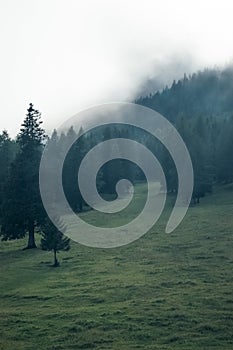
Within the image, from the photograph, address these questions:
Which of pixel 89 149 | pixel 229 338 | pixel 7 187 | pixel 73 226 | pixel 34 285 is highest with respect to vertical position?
pixel 89 149

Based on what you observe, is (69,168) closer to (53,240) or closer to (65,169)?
(65,169)

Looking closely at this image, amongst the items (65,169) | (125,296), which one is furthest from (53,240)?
(65,169)

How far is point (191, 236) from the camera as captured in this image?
153 ft

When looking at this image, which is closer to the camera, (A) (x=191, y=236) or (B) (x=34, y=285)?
(B) (x=34, y=285)

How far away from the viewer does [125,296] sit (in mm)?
28016

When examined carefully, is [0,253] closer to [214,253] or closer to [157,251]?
[157,251]

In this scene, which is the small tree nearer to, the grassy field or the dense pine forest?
the grassy field

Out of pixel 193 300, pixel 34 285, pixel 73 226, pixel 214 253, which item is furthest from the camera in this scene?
pixel 73 226

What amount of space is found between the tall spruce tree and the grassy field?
2513 mm

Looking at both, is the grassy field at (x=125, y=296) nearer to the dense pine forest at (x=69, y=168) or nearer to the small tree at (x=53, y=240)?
the small tree at (x=53, y=240)

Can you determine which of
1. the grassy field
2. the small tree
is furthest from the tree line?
the grassy field

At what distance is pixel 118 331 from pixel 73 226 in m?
36.2

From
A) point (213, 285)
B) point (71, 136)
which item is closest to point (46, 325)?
point (213, 285)

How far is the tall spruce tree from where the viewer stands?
156 feet
